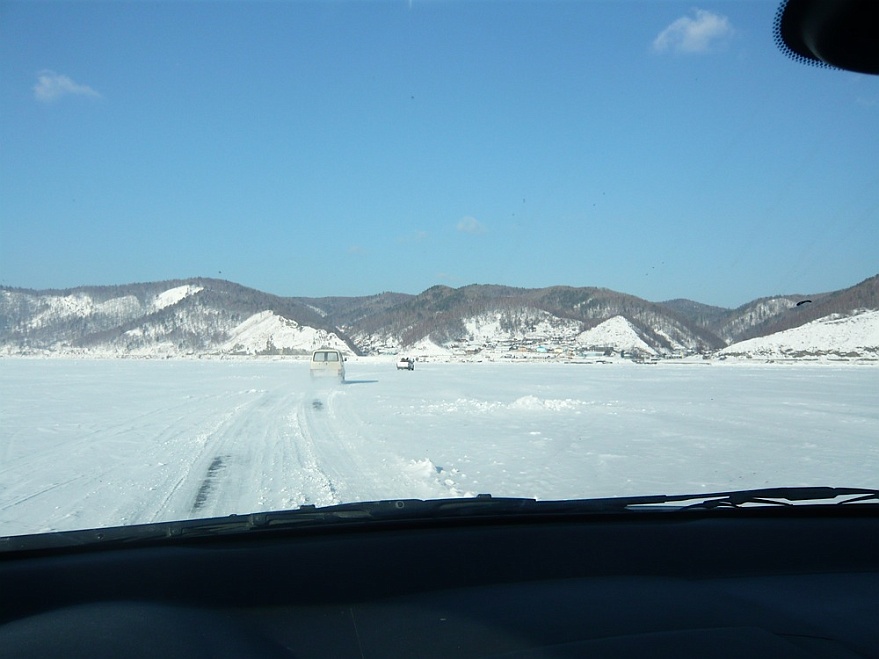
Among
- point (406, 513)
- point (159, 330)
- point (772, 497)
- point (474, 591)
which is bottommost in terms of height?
point (474, 591)

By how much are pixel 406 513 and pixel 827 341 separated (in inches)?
4526

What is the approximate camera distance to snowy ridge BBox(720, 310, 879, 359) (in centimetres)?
9388

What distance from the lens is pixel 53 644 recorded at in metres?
2.23

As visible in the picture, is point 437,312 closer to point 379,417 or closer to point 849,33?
point 379,417

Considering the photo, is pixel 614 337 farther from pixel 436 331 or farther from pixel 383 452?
pixel 383 452

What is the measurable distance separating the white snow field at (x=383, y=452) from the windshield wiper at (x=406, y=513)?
3.49 metres

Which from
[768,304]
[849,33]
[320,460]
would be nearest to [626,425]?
[320,460]

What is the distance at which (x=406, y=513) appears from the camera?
361cm

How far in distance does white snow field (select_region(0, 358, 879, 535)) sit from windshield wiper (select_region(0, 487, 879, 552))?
3.49 meters

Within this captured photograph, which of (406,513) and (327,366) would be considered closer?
(406,513)

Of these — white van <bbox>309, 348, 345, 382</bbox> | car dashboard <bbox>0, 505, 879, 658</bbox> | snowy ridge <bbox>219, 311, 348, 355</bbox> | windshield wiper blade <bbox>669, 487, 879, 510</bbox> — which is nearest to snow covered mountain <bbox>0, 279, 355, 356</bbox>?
snowy ridge <bbox>219, 311, 348, 355</bbox>

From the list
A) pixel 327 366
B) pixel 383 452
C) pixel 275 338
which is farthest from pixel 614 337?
pixel 383 452

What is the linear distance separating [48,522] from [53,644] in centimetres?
483

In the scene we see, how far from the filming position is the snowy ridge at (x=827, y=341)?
9388 centimetres
